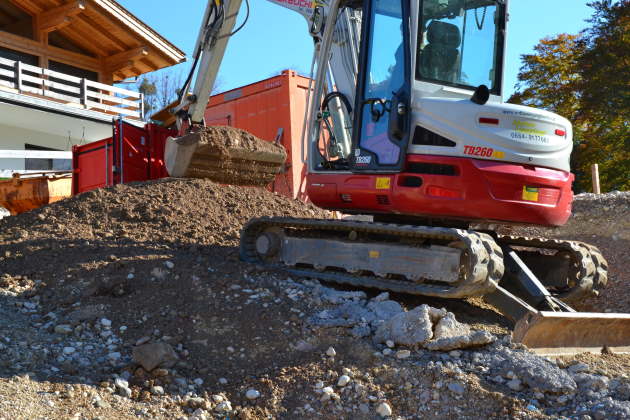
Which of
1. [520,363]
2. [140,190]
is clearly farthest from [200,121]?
[520,363]

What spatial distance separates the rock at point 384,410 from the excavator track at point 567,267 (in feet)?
9.52

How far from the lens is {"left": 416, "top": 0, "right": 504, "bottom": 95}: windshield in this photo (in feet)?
17.5

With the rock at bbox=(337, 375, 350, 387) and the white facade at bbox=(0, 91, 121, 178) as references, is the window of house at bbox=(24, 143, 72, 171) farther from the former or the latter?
the rock at bbox=(337, 375, 350, 387)

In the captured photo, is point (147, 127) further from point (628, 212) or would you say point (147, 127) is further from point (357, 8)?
point (628, 212)

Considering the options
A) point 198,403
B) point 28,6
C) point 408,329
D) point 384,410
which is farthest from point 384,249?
point 28,6

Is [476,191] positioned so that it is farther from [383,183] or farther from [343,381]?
[343,381]

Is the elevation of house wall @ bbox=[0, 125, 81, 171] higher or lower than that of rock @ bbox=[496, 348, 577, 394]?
higher

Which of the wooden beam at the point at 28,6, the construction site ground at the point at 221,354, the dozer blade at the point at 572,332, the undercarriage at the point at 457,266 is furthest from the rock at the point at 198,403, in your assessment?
the wooden beam at the point at 28,6

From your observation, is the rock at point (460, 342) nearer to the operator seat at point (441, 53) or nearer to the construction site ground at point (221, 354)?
the construction site ground at point (221, 354)

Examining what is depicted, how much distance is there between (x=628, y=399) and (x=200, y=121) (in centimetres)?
608

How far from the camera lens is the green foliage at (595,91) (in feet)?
53.8

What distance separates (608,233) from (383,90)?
5.29m

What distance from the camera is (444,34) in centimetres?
538

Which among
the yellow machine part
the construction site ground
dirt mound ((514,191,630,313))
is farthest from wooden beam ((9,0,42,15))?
dirt mound ((514,191,630,313))
